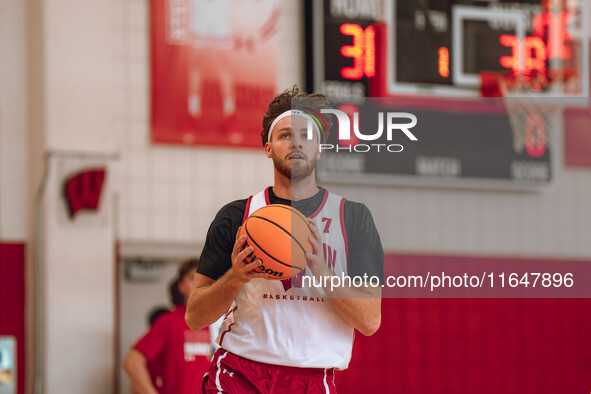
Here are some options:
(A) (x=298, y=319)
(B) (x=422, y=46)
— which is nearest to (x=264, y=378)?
(A) (x=298, y=319)

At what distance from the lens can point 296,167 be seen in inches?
128

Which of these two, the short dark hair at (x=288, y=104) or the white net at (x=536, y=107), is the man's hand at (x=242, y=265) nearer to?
the short dark hair at (x=288, y=104)

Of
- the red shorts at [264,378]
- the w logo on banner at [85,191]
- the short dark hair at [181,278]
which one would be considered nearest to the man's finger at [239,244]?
the red shorts at [264,378]

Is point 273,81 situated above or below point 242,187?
above

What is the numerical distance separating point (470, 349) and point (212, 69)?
11.5ft

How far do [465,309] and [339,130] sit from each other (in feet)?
18.8

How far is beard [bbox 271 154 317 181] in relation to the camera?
10.7 feet

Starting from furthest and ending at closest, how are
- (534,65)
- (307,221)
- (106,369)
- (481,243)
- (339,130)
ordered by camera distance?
(534,65) → (106,369) → (481,243) → (339,130) → (307,221)

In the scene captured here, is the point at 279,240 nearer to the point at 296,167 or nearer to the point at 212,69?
the point at 296,167

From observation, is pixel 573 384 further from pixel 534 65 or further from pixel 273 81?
pixel 273 81

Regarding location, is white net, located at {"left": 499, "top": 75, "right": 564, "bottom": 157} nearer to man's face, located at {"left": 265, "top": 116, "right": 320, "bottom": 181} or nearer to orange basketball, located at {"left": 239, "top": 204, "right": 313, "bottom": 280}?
man's face, located at {"left": 265, "top": 116, "right": 320, "bottom": 181}

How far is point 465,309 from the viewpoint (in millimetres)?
8898

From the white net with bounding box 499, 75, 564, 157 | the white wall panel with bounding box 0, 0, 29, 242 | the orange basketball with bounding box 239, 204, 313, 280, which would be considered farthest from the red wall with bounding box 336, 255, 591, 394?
the orange basketball with bounding box 239, 204, 313, 280

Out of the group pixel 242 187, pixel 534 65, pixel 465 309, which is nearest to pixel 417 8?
pixel 534 65
